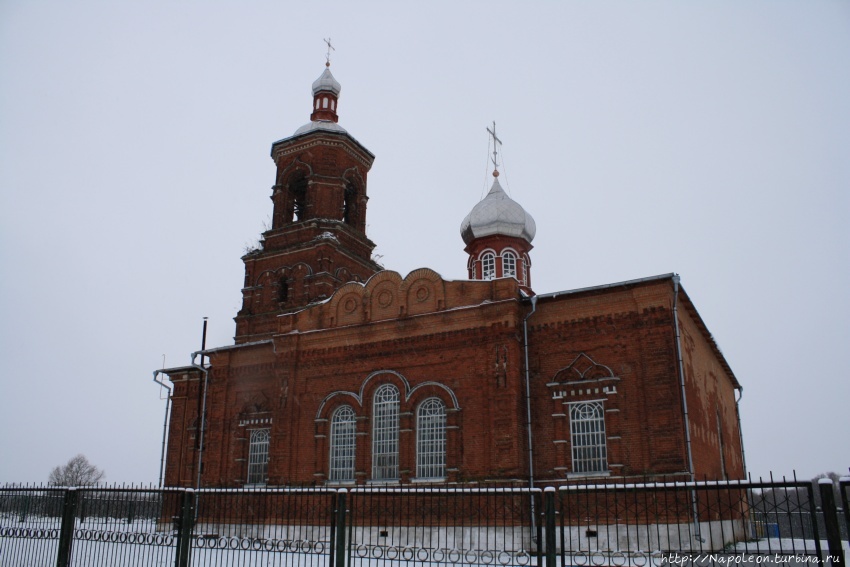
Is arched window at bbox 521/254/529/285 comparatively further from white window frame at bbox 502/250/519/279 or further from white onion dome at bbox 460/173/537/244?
white onion dome at bbox 460/173/537/244

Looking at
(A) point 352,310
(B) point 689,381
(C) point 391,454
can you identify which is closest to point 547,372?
(B) point 689,381

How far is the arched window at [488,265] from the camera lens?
73.0ft

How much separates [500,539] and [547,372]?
411 centimetres

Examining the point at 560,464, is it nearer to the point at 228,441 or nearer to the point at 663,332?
the point at 663,332

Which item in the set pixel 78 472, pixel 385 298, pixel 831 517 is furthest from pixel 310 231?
pixel 78 472

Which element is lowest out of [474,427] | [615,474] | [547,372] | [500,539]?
[500,539]

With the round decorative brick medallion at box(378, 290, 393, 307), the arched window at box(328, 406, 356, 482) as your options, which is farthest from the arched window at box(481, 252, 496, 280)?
the arched window at box(328, 406, 356, 482)

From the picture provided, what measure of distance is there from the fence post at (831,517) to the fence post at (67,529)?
10.5 meters

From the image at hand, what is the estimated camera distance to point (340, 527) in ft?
29.9

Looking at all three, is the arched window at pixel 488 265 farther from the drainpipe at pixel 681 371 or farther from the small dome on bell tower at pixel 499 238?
the drainpipe at pixel 681 371

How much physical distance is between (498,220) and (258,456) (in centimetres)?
1050

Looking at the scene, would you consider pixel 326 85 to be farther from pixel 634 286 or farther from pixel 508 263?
pixel 634 286

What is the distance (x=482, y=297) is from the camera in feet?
59.6

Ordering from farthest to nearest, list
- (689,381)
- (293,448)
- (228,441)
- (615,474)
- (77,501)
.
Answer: (228,441), (293,448), (689,381), (615,474), (77,501)
